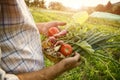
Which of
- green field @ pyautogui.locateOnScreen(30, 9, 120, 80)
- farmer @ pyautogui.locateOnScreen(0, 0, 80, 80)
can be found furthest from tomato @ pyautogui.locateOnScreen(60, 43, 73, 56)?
green field @ pyautogui.locateOnScreen(30, 9, 120, 80)

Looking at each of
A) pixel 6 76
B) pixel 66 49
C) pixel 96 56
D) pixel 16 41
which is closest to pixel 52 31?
pixel 66 49

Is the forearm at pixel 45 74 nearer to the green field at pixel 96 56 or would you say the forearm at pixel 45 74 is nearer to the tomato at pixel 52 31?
the tomato at pixel 52 31

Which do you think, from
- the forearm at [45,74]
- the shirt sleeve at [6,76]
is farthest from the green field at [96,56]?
the shirt sleeve at [6,76]

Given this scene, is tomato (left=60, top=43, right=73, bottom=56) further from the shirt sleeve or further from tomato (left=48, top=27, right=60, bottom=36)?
the shirt sleeve

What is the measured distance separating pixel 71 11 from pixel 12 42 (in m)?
1.95

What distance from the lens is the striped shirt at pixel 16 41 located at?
1.20 metres

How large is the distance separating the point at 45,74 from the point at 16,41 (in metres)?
0.19

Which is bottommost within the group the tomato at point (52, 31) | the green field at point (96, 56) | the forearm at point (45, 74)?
the green field at point (96, 56)

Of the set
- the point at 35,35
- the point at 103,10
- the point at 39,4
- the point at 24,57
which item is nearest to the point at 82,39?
the point at 35,35

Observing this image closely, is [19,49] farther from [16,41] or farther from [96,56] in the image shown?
[96,56]

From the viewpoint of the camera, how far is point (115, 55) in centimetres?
263

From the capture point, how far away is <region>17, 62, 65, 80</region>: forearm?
4.15 ft

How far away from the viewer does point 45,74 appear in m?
1.31

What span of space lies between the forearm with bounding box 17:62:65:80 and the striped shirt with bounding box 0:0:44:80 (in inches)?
1.8
